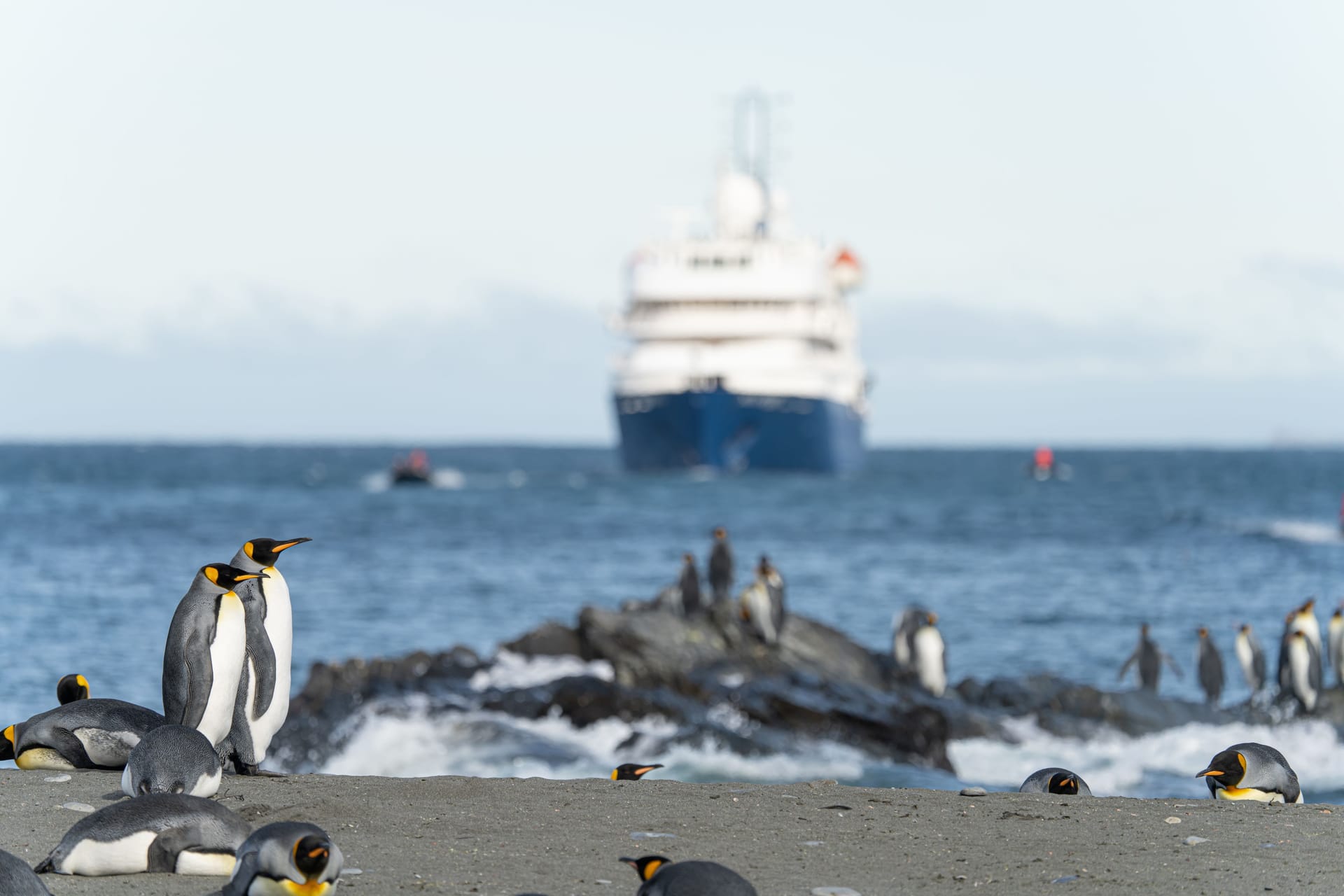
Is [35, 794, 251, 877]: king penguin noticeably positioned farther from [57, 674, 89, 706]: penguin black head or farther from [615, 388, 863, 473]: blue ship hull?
[615, 388, 863, 473]: blue ship hull

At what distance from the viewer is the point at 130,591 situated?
786 inches

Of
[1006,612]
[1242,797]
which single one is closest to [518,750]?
[1242,797]

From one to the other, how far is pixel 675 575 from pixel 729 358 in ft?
81.1

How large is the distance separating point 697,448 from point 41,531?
72.1ft

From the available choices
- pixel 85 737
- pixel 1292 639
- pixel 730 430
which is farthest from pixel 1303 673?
pixel 730 430

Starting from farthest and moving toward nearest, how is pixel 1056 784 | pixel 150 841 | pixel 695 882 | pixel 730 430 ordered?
1. pixel 730 430
2. pixel 1056 784
3. pixel 150 841
4. pixel 695 882

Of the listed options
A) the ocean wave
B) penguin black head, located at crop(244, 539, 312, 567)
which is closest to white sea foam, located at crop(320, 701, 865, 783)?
penguin black head, located at crop(244, 539, 312, 567)

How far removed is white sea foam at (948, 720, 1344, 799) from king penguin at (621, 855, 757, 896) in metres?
7.06

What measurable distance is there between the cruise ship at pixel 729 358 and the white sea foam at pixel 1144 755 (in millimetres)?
34486

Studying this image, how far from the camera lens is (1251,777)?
19.4 feet

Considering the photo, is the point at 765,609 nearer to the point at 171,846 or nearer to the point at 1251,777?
the point at 1251,777

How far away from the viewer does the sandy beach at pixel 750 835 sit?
4285mm

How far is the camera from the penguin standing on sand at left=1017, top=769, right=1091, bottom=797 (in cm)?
590

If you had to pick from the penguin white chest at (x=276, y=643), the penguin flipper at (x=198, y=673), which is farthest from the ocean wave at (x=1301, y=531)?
the penguin flipper at (x=198, y=673)
